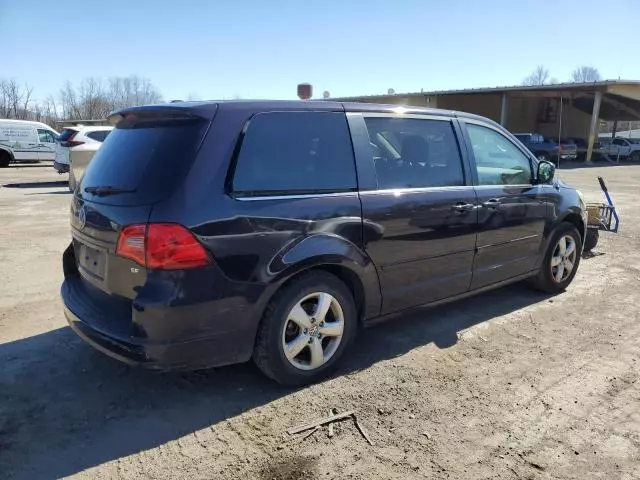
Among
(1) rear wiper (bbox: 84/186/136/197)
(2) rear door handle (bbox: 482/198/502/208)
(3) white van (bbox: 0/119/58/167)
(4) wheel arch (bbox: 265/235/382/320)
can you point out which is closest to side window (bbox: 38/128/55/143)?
(3) white van (bbox: 0/119/58/167)

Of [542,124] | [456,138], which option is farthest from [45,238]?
[542,124]

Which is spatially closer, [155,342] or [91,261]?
[155,342]

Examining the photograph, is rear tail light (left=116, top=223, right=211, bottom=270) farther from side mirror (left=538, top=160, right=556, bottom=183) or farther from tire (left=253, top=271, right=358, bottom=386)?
side mirror (left=538, top=160, right=556, bottom=183)

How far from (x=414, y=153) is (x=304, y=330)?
1.70 m

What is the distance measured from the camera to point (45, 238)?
7.76 meters

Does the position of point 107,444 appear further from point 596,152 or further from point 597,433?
point 596,152

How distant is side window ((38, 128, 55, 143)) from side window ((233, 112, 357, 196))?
23.1 metres

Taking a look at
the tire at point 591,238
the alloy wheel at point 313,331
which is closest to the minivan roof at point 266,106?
the alloy wheel at point 313,331

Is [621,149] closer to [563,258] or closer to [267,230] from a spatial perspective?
[563,258]

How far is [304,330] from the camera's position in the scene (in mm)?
3365

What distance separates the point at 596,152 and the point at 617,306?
36.6m

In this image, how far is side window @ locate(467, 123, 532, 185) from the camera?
14.8ft

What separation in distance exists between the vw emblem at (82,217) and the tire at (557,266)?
4.25m

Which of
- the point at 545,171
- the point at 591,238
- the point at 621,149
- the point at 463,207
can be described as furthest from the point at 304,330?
the point at 621,149
